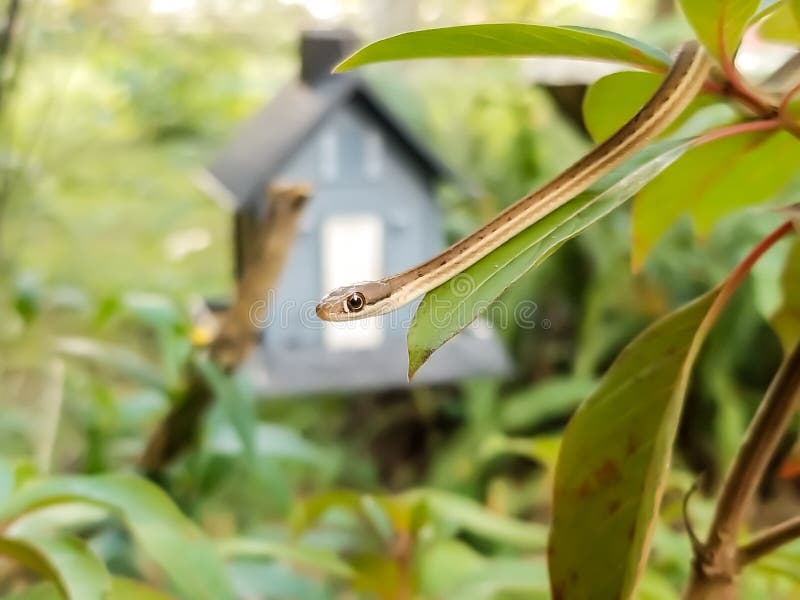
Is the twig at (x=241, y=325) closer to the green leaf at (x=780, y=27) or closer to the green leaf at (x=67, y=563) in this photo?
the green leaf at (x=67, y=563)

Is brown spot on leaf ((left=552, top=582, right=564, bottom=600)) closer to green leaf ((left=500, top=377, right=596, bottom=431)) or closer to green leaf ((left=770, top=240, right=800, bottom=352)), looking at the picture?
green leaf ((left=770, top=240, right=800, bottom=352))

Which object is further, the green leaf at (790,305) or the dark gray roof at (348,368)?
the dark gray roof at (348,368)

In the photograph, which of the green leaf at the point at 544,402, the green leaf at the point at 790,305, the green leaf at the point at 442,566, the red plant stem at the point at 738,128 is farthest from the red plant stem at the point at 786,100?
the green leaf at the point at 544,402

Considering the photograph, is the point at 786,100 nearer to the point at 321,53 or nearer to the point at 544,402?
the point at 321,53

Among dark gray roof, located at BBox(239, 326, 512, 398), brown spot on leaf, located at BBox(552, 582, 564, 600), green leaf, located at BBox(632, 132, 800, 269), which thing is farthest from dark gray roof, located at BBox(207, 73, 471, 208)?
brown spot on leaf, located at BBox(552, 582, 564, 600)

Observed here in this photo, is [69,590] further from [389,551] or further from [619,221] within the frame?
[619,221]

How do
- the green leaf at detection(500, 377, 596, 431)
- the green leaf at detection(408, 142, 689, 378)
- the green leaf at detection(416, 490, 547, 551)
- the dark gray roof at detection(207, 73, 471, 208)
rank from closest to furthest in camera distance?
the green leaf at detection(408, 142, 689, 378)
the green leaf at detection(416, 490, 547, 551)
the dark gray roof at detection(207, 73, 471, 208)
the green leaf at detection(500, 377, 596, 431)

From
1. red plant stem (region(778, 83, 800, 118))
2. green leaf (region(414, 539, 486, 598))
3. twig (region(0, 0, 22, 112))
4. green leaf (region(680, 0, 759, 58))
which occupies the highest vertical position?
twig (region(0, 0, 22, 112))
